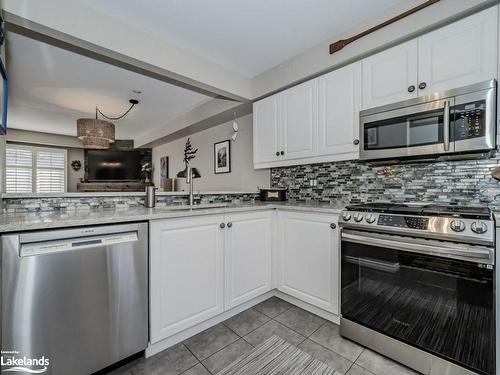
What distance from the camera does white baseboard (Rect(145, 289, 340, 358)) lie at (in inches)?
62.1

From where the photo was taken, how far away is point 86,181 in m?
6.39

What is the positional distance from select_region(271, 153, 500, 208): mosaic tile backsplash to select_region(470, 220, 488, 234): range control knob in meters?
0.57

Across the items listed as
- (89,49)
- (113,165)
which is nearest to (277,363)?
(89,49)

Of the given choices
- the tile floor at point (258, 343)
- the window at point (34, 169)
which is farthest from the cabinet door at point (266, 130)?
the window at point (34, 169)

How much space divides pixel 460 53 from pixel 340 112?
31.6 inches

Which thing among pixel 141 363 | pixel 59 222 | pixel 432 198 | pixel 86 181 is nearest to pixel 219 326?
pixel 141 363

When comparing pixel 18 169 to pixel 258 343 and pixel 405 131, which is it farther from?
pixel 405 131

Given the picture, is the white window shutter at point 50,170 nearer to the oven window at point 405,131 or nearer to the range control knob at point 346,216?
the range control knob at point 346,216

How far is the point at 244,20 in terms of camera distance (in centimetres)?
184

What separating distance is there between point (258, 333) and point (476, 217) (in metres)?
1.58

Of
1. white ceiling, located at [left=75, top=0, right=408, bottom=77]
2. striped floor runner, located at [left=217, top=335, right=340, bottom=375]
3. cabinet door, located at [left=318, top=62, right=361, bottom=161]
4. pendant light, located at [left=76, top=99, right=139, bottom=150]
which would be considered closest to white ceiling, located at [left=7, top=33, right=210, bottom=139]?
pendant light, located at [left=76, top=99, right=139, bottom=150]

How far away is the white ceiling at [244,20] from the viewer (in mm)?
1676

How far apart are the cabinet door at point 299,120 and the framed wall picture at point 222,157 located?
55.7 inches

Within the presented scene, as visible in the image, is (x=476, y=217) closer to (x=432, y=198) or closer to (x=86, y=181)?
(x=432, y=198)
